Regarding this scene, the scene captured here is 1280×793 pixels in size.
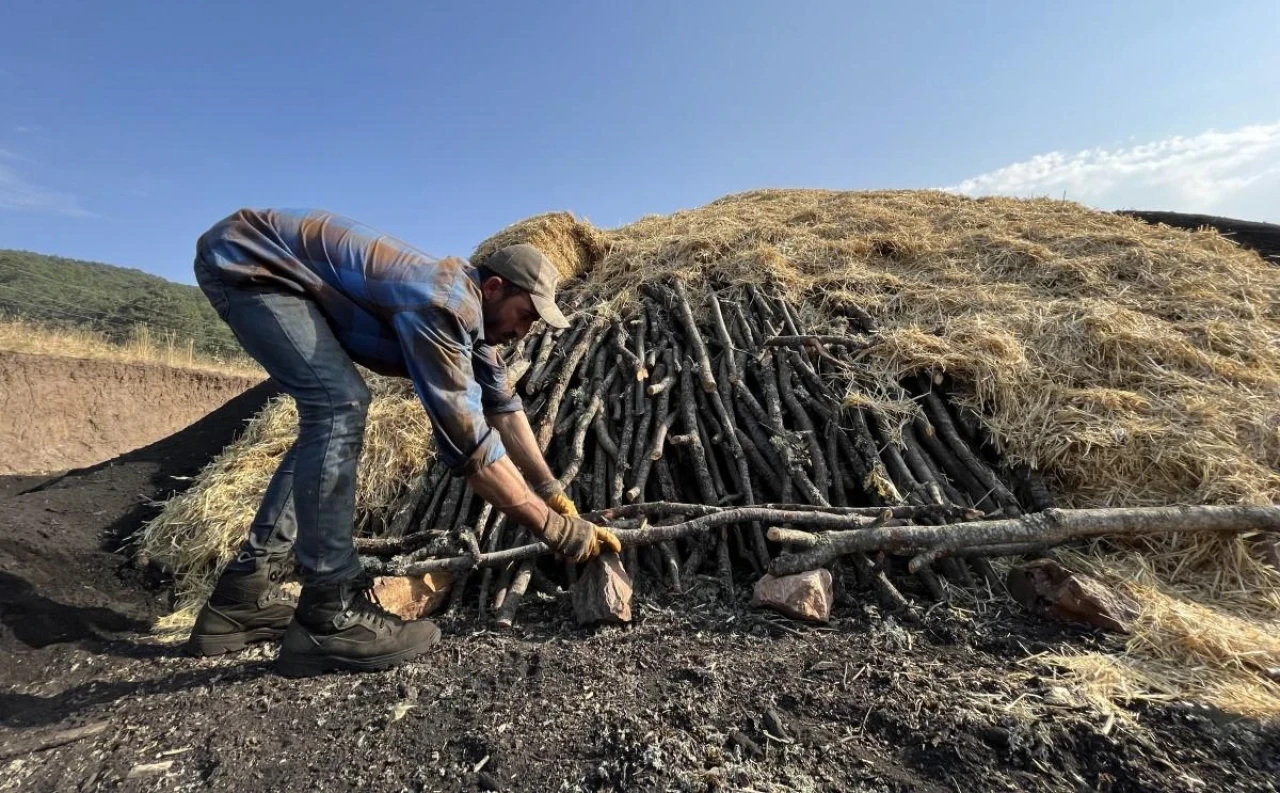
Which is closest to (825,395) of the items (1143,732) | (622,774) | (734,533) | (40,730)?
(734,533)

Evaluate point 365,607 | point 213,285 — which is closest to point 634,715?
point 365,607

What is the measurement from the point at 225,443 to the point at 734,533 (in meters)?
4.38

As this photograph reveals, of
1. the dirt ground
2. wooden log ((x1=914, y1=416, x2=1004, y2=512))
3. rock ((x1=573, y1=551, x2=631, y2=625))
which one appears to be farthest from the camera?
wooden log ((x1=914, y1=416, x2=1004, y2=512))

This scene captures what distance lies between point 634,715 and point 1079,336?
13.8ft

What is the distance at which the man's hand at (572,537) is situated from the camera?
240cm

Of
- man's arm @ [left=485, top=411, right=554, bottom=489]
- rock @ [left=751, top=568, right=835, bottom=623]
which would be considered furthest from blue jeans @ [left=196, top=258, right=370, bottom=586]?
rock @ [left=751, top=568, right=835, bottom=623]

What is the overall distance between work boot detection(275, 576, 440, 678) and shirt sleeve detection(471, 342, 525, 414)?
985mm

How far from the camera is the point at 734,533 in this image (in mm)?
3115

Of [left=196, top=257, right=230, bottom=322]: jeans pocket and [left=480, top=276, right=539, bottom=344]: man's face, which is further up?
[left=196, top=257, right=230, bottom=322]: jeans pocket

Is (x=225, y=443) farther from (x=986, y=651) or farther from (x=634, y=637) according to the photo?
(x=986, y=651)

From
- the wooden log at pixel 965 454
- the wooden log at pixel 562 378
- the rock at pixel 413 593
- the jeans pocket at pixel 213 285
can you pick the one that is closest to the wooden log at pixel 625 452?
the wooden log at pixel 562 378

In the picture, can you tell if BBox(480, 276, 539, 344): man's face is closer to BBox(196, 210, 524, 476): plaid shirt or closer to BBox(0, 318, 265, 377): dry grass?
BBox(196, 210, 524, 476): plaid shirt

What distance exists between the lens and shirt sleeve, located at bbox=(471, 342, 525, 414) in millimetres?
2684

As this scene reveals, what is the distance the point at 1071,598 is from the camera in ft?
7.63
